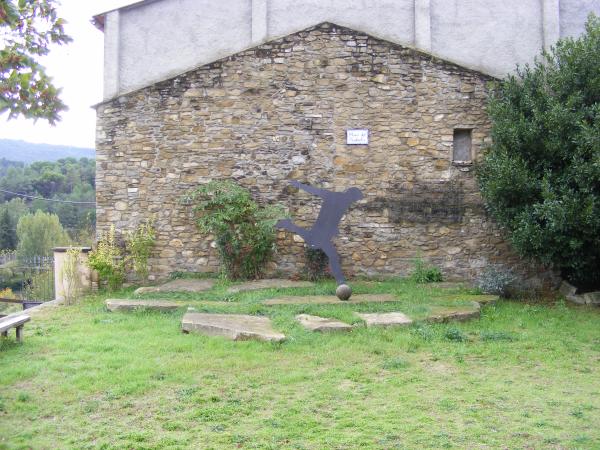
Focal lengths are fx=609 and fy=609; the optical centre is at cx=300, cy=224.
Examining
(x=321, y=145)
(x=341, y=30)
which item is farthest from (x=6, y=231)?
(x=341, y=30)

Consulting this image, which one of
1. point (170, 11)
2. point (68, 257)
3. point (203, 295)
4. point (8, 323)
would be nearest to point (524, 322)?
point (203, 295)

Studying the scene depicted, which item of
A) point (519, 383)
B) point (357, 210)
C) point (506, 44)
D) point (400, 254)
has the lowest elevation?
point (519, 383)

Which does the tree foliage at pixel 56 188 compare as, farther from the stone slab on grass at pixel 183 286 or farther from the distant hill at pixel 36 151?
the distant hill at pixel 36 151

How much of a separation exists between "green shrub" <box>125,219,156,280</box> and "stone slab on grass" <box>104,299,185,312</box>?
1967mm

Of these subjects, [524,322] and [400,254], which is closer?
[524,322]

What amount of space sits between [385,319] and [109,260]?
5206mm

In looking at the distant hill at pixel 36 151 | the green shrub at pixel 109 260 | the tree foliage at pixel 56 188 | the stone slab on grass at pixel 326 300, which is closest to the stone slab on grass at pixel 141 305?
the stone slab on grass at pixel 326 300

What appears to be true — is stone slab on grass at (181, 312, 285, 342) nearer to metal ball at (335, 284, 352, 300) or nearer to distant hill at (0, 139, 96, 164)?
metal ball at (335, 284, 352, 300)

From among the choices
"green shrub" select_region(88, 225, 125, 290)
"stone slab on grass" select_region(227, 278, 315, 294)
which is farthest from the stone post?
"stone slab on grass" select_region(227, 278, 315, 294)

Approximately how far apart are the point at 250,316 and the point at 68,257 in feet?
13.8

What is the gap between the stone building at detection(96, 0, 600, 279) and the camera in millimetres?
10711

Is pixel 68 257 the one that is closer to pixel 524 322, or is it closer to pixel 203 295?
pixel 203 295

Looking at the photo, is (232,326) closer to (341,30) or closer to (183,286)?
(183,286)

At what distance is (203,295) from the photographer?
9.14 metres
